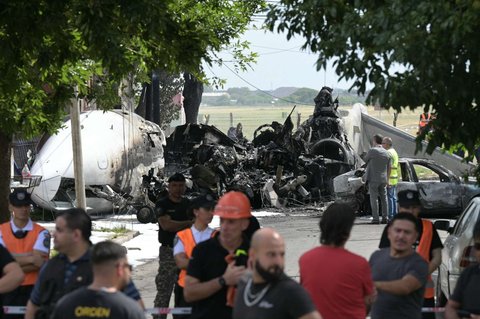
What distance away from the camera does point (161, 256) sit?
1273cm

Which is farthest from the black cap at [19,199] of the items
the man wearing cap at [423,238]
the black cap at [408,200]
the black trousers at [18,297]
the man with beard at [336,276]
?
the man with beard at [336,276]

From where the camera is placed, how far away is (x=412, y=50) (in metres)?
8.98

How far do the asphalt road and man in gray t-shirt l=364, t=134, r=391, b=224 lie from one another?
47 cm

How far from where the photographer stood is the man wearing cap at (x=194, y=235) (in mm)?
9672

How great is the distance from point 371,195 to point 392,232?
17.2 m

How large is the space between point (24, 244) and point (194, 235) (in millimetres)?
1425

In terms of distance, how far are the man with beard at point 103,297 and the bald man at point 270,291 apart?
0.61 m

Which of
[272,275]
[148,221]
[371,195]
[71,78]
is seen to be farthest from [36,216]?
[272,275]

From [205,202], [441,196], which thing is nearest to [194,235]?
[205,202]

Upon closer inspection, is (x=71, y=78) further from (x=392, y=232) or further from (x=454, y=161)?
(x=454, y=161)

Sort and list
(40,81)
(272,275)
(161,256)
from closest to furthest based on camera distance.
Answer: (272,275), (161,256), (40,81)

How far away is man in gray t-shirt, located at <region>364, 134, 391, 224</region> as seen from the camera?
2531 cm

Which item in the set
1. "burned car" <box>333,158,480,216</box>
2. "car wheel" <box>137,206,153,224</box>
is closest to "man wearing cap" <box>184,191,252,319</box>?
"burned car" <box>333,158,480,216</box>

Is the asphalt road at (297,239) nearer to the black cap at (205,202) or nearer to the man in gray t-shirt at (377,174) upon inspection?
the man in gray t-shirt at (377,174)
